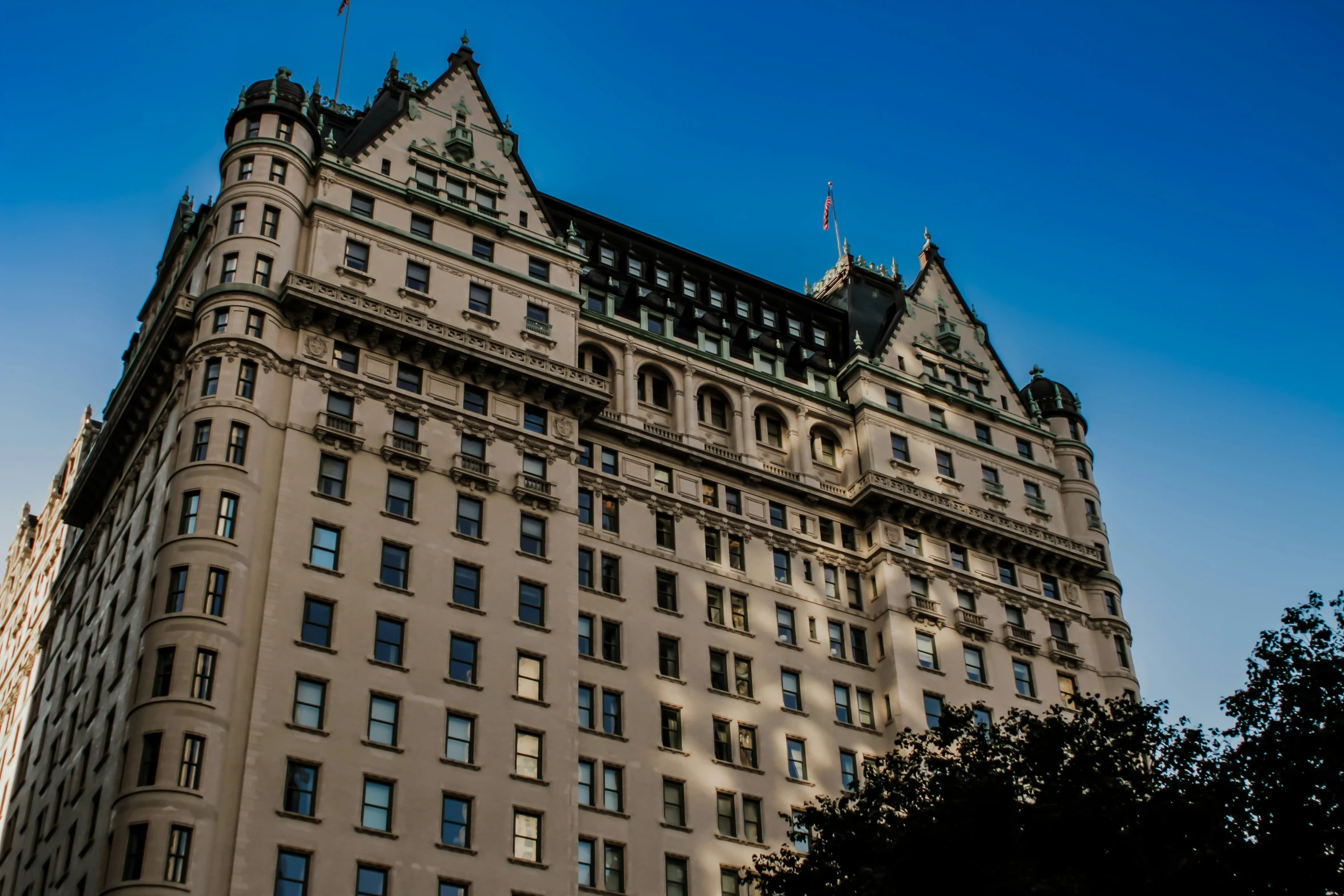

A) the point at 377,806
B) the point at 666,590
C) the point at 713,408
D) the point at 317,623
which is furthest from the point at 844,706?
the point at 317,623

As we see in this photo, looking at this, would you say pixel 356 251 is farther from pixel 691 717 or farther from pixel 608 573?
pixel 691 717

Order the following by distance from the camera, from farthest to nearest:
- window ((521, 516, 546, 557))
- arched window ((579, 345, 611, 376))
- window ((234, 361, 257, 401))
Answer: arched window ((579, 345, 611, 376)) → window ((521, 516, 546, 557)) → window ((234, 361, 257, 401))

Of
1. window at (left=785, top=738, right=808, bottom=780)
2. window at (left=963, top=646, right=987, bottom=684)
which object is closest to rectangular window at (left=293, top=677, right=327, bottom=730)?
window at (left=785, top=738, right=808, bottom=780)

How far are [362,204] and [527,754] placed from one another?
101 ft

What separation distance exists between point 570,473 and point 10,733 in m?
38.6

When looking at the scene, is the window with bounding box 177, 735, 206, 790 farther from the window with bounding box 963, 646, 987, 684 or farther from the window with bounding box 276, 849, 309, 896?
the window with bounding box 963, 646, 987, 684

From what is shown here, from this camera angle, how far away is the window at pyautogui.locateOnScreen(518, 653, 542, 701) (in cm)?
6762

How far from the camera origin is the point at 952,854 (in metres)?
46.4

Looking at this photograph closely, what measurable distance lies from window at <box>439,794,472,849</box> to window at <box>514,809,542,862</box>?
203cm

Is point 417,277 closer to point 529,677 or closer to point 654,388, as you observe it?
point 654,388

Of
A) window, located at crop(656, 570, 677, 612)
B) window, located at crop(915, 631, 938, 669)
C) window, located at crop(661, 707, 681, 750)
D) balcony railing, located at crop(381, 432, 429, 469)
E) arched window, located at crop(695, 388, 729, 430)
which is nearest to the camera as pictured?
balcony railing, located at crop(381, 432, 429, 469)

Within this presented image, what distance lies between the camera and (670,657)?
246 ft

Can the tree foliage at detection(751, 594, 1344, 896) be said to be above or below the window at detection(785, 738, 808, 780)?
below

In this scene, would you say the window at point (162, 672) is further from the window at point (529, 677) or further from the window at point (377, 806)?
the window at point (529, 677)
